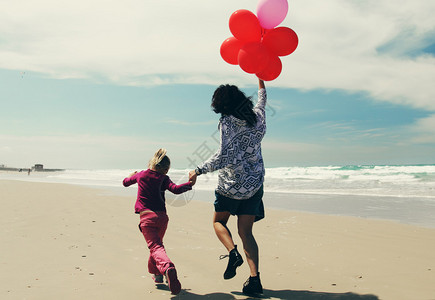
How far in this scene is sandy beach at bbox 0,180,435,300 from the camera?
354 centimetres

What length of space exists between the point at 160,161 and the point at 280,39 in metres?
1.88

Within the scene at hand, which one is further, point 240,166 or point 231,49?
point 231,49

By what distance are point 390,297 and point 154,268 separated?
2.43 meters

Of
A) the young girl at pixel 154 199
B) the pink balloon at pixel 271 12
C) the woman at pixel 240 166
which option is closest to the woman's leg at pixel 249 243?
the woman at pixel 240 166

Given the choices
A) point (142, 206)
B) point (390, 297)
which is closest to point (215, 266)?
point (142, 206)

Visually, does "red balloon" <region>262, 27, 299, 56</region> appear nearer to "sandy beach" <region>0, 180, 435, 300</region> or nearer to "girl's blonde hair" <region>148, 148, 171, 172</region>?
"girl's blonde hair" <region>148, 148, 171, 172</region>

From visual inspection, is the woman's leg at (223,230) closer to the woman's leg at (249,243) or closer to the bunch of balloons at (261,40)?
the woman's leg at (249,243)

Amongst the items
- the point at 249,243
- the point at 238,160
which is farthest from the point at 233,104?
the point at 249,243

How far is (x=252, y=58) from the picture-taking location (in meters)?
3.67

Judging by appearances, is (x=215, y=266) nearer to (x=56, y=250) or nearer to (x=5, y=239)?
(x=56, y=250)

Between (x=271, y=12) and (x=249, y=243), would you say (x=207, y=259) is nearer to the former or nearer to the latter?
(x=249, y=243)

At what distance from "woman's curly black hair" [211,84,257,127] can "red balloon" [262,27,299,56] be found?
0.78 metres

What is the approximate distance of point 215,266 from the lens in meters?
4.45

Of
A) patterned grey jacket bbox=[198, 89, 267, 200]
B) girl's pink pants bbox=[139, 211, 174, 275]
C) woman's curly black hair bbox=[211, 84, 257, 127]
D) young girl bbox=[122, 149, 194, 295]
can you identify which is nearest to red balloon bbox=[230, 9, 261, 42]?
woman's curly black hair bbox=[211, 84, 257, 127]
